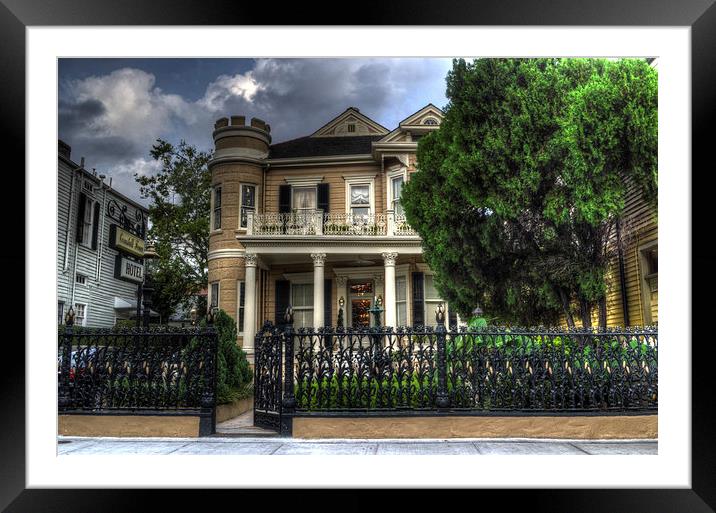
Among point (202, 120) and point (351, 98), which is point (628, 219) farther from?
point (202, 120)

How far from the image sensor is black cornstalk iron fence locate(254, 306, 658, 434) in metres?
6.00

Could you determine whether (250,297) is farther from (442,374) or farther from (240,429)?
(442,374)

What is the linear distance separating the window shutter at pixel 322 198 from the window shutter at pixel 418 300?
2783 mm

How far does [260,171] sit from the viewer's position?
13562 mm

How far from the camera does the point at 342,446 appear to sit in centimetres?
561

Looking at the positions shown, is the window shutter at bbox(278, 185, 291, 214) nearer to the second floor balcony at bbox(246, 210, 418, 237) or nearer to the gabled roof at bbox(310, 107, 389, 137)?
the second floor balcony at bbox(246, 210, 418, 237)

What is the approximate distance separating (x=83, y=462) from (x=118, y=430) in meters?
1.11

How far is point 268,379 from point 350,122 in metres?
9.70

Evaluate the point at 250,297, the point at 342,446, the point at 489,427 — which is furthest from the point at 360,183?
the point at 342,446

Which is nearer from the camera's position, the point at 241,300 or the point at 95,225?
the point at 95,225

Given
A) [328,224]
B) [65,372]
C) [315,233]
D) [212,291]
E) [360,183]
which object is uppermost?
[360,183]

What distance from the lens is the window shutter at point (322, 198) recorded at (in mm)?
13413
